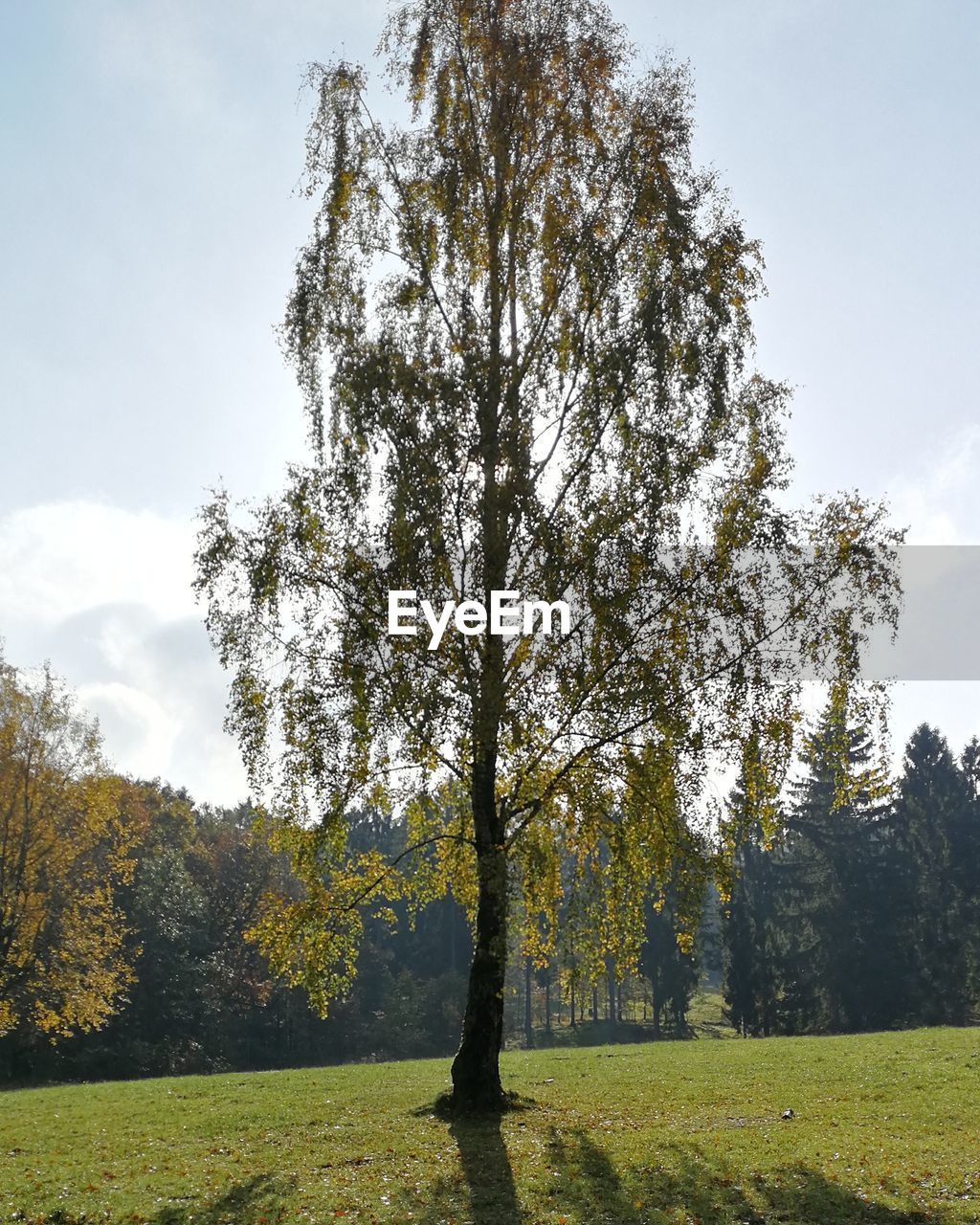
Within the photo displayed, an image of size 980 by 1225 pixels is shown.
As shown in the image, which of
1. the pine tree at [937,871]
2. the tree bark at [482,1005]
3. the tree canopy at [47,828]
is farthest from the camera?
the pine tree at [937,871]

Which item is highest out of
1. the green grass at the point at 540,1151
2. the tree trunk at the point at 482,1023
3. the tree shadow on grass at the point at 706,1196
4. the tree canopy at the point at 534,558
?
the tree canopy at the point at 534,558

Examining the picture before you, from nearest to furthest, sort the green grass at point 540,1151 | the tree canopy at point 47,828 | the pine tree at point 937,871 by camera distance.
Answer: the green grass at point 540,1151 → the tree canopy at point 47,828 → the pine tree at point 937,871

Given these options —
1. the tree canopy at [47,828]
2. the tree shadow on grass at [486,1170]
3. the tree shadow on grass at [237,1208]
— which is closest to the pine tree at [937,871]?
the tree canopy at [47,828]

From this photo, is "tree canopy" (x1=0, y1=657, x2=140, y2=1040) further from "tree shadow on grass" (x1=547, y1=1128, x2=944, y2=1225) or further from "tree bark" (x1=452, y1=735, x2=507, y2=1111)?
"tree shadow on grass" (x1=547, y1=1128, x2=944, y2=1225)

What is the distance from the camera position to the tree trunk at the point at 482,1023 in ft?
61.3

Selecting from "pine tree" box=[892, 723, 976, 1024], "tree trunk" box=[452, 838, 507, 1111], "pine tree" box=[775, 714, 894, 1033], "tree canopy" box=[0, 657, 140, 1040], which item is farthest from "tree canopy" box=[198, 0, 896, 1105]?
"pine tree" box=[892, 723, 976, 1024]

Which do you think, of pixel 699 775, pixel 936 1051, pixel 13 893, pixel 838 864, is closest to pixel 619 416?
pixel 699 775

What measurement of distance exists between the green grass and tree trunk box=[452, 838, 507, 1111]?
792 millimetres

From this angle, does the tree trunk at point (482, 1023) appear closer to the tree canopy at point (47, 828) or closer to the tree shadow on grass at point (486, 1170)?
the tree shadow on grass at point (486, 1170)

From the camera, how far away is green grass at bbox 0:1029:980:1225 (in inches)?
499

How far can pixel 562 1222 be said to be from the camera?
12.0 meters

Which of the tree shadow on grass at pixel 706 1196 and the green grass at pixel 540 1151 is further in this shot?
the green grass at pixel 540 1151

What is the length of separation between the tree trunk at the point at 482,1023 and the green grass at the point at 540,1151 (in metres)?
0.79

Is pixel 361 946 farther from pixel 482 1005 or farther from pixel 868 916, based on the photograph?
pixel 482 1005
